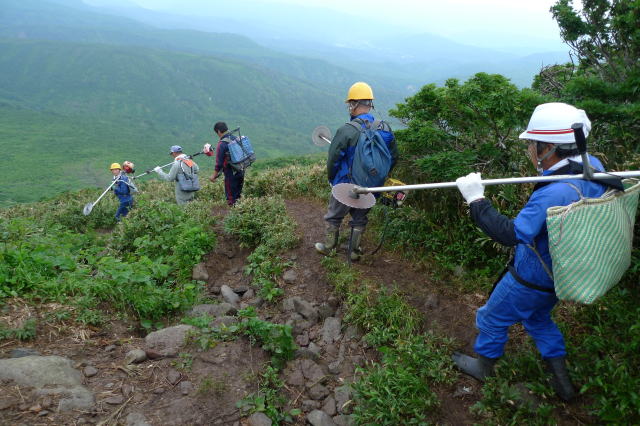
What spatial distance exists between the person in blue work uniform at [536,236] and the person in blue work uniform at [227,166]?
→ 21.3 feet

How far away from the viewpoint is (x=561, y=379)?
3.41 meters

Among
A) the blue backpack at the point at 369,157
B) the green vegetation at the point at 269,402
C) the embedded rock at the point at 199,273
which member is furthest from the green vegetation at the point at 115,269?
the blue backpack at the point at 369,157

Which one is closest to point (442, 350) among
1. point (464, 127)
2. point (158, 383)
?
point (158, 383)

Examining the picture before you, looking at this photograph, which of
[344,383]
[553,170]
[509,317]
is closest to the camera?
[553,170]

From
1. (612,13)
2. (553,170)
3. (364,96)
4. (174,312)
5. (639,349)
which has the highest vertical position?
(612,13)

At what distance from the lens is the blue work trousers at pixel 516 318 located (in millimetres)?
3270

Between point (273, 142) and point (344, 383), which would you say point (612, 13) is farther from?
point (273, 142)

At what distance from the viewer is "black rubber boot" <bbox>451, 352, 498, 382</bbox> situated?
3727 millimetres

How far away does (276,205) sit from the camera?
8117mm

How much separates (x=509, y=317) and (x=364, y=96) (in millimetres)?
3038

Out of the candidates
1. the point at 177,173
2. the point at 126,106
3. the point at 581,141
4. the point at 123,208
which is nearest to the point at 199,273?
the point at 177,173

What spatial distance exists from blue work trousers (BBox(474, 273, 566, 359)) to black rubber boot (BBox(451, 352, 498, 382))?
0.10 meters

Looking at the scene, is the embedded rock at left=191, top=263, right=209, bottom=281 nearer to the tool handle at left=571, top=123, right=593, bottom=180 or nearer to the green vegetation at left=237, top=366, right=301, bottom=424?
the green vegetation at left=237, top=366, right=301, bottom=424

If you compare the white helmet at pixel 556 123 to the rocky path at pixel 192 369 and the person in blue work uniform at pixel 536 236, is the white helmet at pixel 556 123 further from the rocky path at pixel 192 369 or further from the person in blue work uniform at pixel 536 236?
the rocky path at pixel 192 369
